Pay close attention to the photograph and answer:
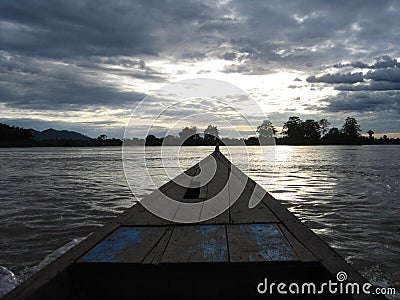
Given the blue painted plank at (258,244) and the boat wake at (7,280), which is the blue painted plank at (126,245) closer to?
the blue painted plank at (258,244)

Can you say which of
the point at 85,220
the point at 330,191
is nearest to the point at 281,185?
the point at 330,191

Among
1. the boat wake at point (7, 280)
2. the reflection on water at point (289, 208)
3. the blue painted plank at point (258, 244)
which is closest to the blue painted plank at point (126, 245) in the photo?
the blue painted plank at point (258, 244)

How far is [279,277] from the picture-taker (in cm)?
241

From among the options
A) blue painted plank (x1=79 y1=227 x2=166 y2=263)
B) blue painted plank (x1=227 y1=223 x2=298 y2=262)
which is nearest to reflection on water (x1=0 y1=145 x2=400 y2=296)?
blue painted plank (x1=227 y1=223 x2=298 y2=262)

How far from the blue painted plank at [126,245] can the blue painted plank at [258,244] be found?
2.23ft

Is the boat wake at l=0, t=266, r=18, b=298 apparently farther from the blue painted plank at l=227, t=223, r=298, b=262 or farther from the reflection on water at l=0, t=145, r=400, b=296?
the blue painted plank at l=227, t=223, r=298, b=262

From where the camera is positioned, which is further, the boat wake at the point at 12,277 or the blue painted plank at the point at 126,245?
the boat wake at the point at 12,277

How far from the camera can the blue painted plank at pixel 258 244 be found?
2506mm

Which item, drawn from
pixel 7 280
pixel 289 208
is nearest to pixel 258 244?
pixel 7 280

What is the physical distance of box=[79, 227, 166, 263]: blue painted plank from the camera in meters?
2.52

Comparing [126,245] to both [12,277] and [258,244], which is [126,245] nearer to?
[258,244]

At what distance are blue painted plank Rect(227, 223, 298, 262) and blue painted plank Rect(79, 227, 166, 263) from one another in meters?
0.68

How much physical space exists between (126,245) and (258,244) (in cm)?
109

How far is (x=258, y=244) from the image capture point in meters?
2.84
